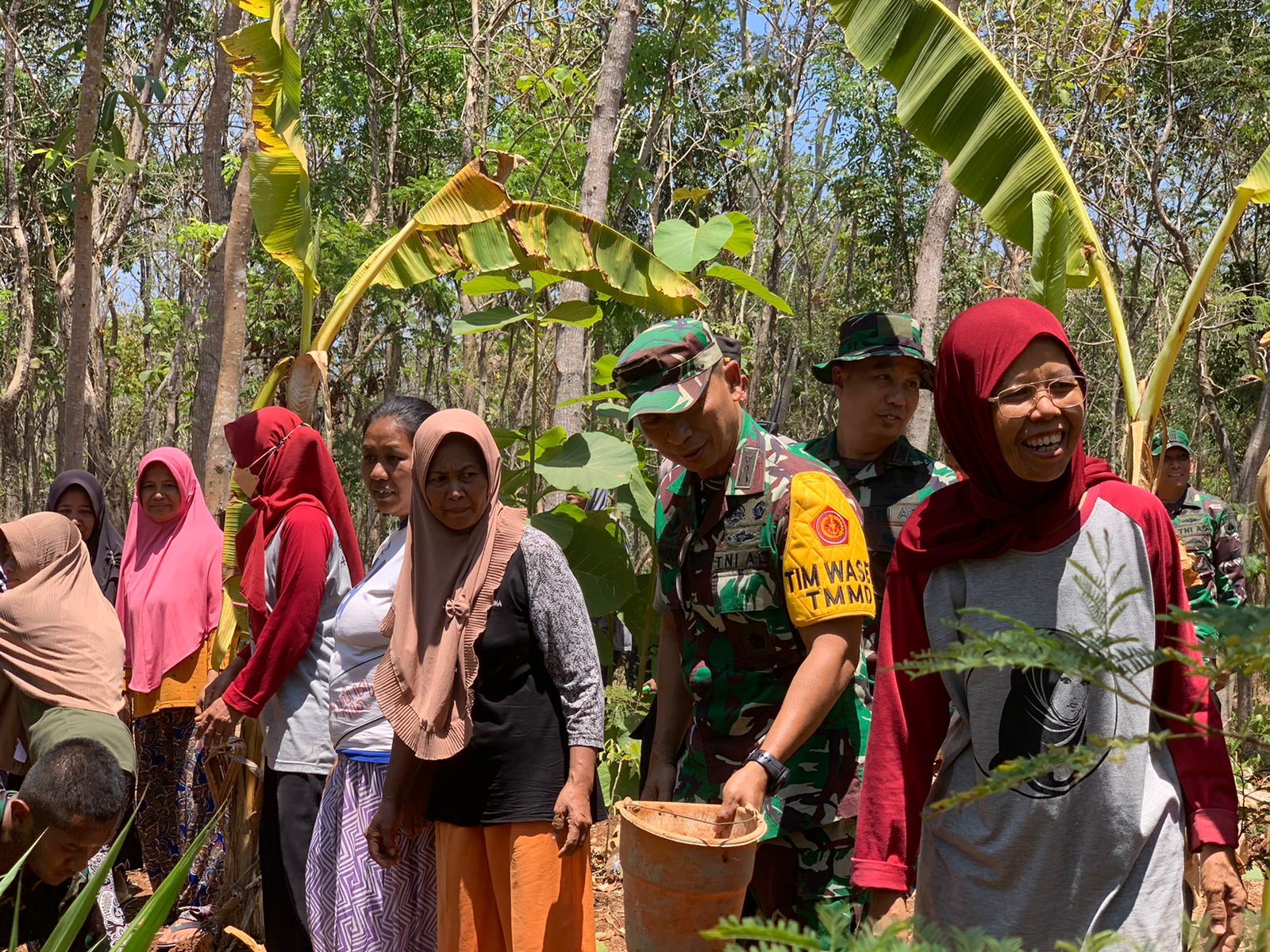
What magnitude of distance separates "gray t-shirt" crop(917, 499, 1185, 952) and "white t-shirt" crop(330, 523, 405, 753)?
1.72 metres

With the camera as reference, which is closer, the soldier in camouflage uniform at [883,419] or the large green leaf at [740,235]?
the soldier in camouflage uniform at [883,419]

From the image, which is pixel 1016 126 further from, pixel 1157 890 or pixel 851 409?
pixel 1157 890

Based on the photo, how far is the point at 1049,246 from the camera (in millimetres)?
3404

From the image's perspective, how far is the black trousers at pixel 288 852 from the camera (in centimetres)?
364

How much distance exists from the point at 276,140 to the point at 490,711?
2703 millimetres

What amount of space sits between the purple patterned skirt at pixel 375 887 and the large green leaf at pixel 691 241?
91.3 inches

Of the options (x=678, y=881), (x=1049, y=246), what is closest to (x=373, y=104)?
(x=1049, y=246)

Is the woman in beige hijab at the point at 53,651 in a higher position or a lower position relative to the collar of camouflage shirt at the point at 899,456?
lower

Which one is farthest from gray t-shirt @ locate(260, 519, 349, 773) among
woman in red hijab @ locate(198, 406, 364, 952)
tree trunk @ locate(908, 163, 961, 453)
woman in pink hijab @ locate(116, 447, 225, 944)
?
tree trunk @ locate(908, 163, 961, 453)

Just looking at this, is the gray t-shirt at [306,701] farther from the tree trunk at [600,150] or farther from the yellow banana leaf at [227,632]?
the tree trunk at [600,150]

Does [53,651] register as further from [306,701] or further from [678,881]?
[678,881]

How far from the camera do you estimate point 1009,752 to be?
6.13 feet

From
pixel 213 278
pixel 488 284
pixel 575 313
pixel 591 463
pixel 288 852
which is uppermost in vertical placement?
pixel 213 278

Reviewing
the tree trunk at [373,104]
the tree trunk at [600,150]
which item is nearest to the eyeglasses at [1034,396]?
the tree trunk at [600,150]
